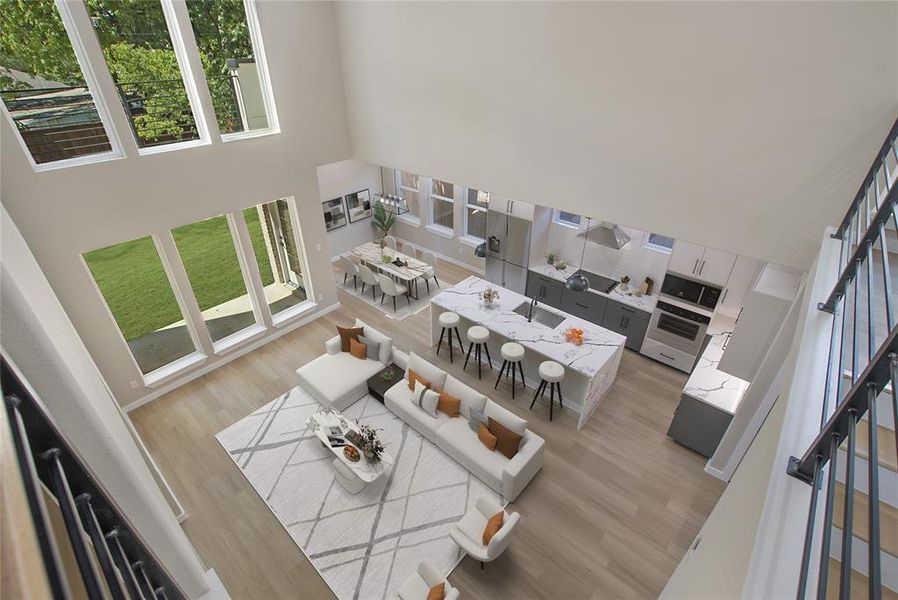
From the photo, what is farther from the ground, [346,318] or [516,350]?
[516,350]

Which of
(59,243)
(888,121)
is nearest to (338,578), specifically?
(59,243)

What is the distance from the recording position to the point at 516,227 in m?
9.02

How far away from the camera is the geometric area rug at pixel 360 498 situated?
16.7 feet

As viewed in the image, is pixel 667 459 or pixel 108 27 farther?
pixel 667 459

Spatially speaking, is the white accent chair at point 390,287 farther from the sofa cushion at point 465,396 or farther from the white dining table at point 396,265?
the sofa cushion at point 465,396

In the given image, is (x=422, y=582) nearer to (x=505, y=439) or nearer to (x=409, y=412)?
(x=505, y=439)

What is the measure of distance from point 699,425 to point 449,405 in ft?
12.0

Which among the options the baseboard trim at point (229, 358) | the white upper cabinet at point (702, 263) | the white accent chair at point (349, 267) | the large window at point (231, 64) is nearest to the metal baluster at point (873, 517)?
the white upper cabinet at point (702, 263)

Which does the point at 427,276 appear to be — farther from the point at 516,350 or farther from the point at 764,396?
the point at 764,396

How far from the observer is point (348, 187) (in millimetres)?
11586

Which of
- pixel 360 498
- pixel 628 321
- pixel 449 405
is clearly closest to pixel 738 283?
pixel 628 321

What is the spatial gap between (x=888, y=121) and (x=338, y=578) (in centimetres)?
723

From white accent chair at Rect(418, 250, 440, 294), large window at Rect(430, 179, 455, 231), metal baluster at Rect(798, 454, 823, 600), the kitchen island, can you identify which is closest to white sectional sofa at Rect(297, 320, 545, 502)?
the kitchen island

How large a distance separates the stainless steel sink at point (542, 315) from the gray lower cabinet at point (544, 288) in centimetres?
142
